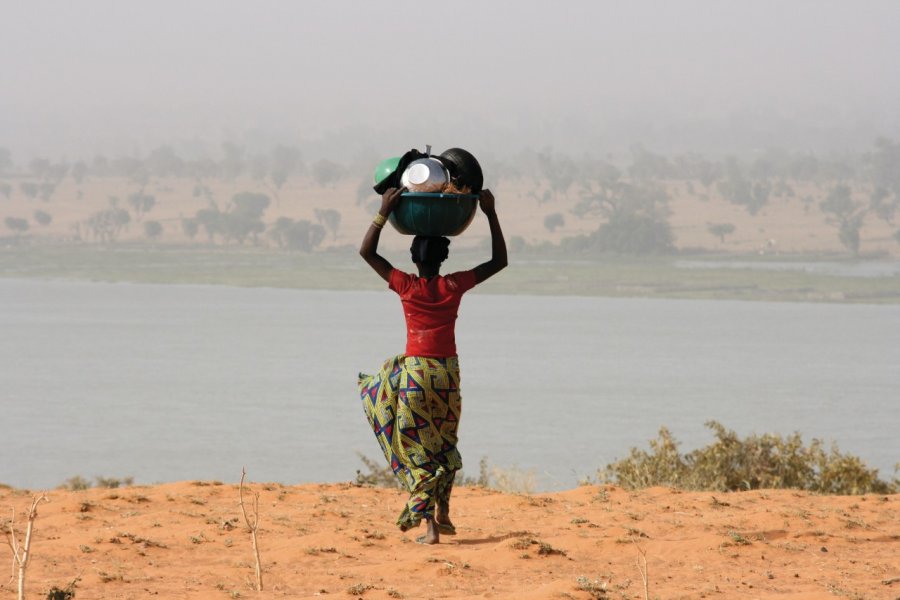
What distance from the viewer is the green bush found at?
15.2 metres

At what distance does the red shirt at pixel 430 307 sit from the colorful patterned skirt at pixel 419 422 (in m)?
0.09

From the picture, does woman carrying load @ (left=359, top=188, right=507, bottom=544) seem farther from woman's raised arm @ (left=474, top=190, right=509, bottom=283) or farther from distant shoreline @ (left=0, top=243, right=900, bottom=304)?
distant shoreline @ (left=0, top=243, right=900, bottom=304)

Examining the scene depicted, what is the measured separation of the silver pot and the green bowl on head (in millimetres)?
41

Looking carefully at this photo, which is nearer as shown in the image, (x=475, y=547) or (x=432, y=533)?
(x=475, y=547)

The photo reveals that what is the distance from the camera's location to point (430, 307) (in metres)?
9.27

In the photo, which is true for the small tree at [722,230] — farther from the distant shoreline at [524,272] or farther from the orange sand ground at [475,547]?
the orange sand ground at [475,547]

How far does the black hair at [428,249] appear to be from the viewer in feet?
30.7

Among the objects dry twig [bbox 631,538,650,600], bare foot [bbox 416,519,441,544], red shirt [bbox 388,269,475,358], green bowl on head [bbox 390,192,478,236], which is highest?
green bowl on head [bbox 390,192,478,236]

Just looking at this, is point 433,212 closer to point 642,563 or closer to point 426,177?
point 426,177

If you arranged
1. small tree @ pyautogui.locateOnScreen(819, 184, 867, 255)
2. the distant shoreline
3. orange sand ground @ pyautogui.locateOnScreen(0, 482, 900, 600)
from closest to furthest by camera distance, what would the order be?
orange sand ground @ pyautogui.locateOnScreen(0, 482, 900, 600)
the distant shoreline
small tree @ pyautogui.locateOnScreen(819, 184, 867, 255)

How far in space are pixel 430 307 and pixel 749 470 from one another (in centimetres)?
750

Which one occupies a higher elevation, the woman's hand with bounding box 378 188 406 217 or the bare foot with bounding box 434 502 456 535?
the woman's hand with bounding box 378 188 406 217

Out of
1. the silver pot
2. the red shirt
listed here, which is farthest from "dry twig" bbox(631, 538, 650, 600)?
the silver pot

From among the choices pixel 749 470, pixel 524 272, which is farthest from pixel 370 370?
pixel 524 272
